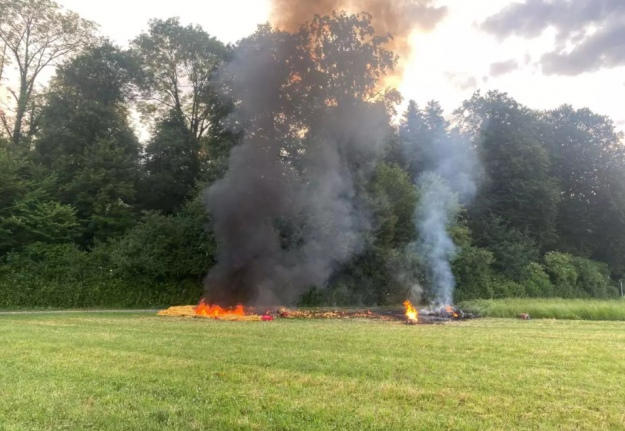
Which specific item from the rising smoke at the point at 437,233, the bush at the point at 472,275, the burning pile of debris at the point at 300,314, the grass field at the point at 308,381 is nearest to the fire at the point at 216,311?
the burning pile of debris at the point at 300,314

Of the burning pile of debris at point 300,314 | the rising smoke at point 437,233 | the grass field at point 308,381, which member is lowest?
the grass field at point 308,381

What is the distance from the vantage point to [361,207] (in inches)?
862

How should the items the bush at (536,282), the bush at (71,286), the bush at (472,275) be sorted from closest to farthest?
the bush at (71,286)
the bush at (472,275)
the bush at (536,282)

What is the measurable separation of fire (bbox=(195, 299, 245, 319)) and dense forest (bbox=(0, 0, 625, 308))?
1323mm

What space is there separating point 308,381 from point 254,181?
1369 cm

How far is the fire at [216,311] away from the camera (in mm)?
16047

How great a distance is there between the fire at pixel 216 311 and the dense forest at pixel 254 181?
132 centimetres

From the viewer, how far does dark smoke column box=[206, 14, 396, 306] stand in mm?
19094

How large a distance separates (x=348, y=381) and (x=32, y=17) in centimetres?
3485

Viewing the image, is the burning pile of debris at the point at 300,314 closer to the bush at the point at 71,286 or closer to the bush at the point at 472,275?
the bush at the point at 71,286

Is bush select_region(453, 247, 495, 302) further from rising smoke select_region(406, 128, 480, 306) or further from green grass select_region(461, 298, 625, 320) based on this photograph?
green grass select_region(461, 298, 625, 320)

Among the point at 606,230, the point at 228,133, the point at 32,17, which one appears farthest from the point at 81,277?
the point at 606,230

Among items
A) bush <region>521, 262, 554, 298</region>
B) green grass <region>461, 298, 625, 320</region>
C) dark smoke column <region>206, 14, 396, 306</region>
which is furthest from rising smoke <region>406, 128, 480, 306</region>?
bush <region>521, 262, 554, 298</region>

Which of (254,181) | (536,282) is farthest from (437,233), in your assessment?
(254,181)
